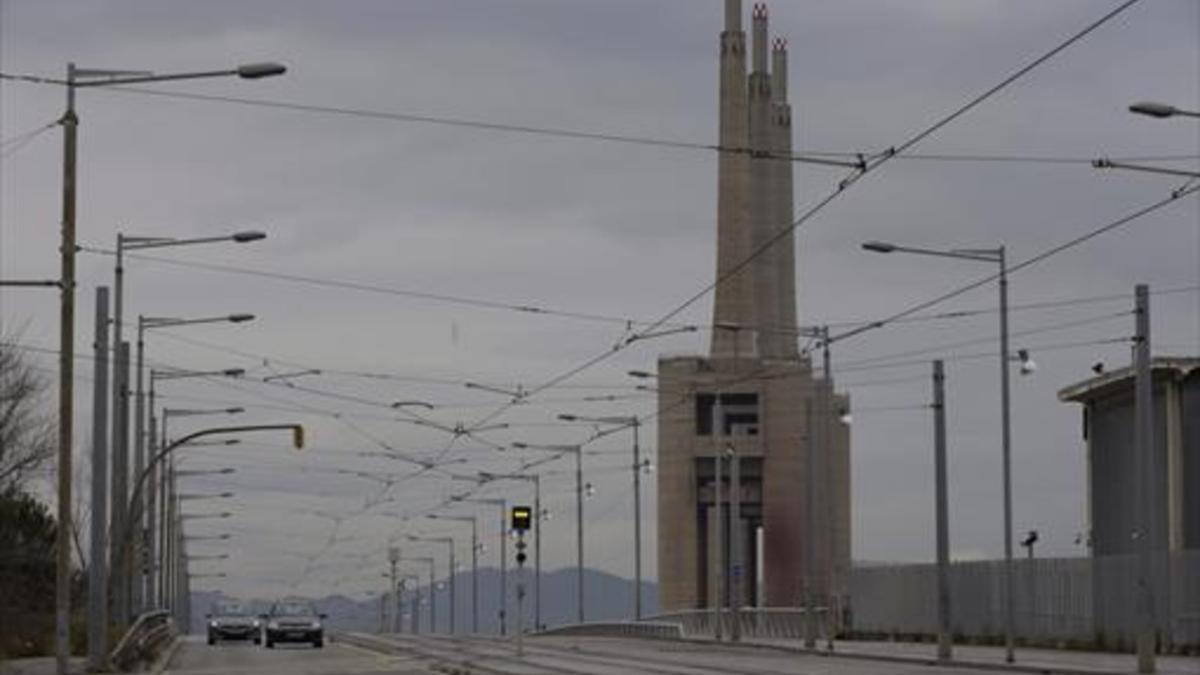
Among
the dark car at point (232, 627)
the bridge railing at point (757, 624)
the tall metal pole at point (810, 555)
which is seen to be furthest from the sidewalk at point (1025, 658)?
the dark car at point (232, 627)

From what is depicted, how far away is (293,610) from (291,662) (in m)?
25.3

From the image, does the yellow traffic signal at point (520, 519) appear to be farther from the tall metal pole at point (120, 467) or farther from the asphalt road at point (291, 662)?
the tall metal pole at point (120, 467)

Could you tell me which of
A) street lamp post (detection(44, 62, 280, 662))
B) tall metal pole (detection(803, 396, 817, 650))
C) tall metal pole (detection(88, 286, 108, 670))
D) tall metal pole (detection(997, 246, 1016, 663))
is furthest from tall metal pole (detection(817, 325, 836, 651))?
street lamp post (detection(44, 62, 280, 662))

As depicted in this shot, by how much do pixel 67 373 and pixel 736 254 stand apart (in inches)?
3399

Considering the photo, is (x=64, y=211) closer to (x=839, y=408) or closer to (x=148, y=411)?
(x=148, y=411)

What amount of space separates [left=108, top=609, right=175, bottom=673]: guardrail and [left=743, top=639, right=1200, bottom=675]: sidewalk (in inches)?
756

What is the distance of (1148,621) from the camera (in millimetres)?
48656

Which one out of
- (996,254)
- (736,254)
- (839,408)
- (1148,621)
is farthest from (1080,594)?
(736,254)

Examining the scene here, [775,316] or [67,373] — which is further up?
[775,316]

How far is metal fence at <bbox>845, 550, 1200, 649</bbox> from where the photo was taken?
64562 mm

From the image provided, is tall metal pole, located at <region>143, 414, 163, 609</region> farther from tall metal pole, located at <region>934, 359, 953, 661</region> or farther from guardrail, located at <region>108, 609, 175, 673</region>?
tall metal pole, located at <region>934, 359, 953, 661</region>

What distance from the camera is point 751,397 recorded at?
→ 12581 cm

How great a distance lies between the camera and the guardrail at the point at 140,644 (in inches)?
1989

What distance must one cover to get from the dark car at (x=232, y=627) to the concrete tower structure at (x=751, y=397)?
91.7 feet
